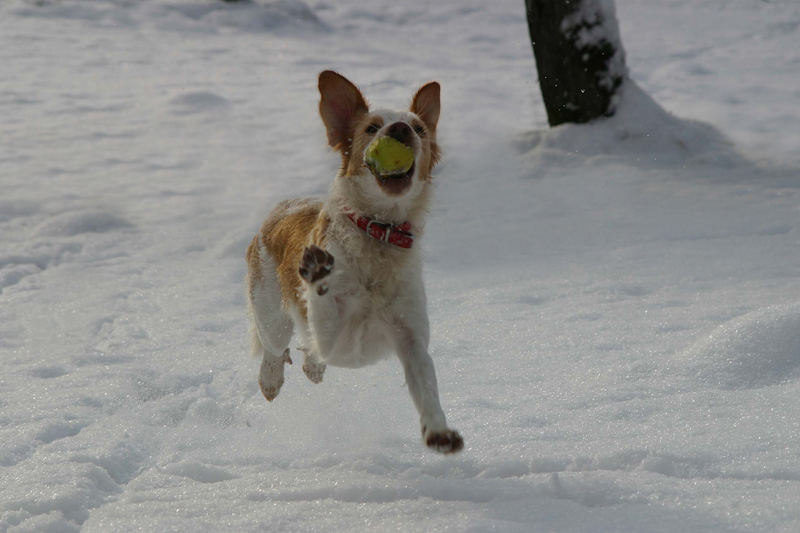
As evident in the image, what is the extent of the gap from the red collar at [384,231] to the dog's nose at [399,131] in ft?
1.23

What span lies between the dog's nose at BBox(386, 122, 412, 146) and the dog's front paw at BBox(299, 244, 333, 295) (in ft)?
1.77

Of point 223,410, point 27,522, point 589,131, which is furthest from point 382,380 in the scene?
point 589,131

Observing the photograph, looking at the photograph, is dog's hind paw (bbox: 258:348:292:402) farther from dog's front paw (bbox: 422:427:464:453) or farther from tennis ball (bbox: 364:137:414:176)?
dog's front paw (bbox: 422:427:464:453)

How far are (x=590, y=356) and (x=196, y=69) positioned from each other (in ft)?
32.6

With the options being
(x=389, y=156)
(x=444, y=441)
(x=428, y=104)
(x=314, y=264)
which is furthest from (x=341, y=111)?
(x=444, y=441)

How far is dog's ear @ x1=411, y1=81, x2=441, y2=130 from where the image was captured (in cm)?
400

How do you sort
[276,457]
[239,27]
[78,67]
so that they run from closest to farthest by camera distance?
1. [276,457]
2. [78,67]
3. [239,27]

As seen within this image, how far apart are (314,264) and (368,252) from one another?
0.38 metres

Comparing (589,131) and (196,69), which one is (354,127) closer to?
(589,131)

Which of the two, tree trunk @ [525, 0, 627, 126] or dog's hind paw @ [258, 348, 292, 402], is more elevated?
tree trunk @ [525, 0, 627, 126]

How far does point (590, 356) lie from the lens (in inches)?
182

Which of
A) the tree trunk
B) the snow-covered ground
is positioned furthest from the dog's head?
the tree trunk

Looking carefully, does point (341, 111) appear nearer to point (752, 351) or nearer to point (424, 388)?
point (424, 388)

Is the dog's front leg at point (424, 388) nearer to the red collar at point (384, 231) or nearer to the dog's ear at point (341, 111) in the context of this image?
the red collar at point (384, 231)
